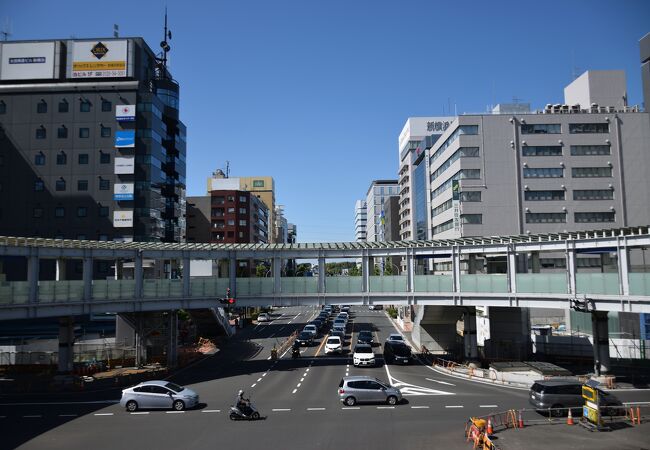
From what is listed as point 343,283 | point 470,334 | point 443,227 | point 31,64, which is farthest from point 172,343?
point 31,64

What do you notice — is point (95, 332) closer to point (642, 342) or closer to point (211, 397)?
point (211, 397)

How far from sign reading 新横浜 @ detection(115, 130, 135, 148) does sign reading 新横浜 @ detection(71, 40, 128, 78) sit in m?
8.47

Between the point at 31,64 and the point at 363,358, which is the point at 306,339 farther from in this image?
the point at 31,64

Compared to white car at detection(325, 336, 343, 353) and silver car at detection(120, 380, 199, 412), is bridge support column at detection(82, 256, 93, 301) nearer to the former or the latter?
silver car at detection(120, 380, 199, 412)

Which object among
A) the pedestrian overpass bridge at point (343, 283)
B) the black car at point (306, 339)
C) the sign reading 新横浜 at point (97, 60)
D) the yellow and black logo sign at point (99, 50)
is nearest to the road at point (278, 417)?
the pedestrian overpass bridge at point (343, 283)

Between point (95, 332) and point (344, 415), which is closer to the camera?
point (344, 415)

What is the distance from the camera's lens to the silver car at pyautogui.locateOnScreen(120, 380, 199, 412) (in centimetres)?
2608

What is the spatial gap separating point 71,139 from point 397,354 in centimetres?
5585

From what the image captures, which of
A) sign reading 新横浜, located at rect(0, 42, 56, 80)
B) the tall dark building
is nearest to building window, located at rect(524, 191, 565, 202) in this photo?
the tall dark building

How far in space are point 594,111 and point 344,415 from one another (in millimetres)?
62163

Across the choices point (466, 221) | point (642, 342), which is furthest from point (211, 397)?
point (466, 221)

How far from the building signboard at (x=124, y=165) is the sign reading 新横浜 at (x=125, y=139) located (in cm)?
174

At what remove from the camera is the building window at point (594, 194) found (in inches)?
2618

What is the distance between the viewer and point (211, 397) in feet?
96.7
